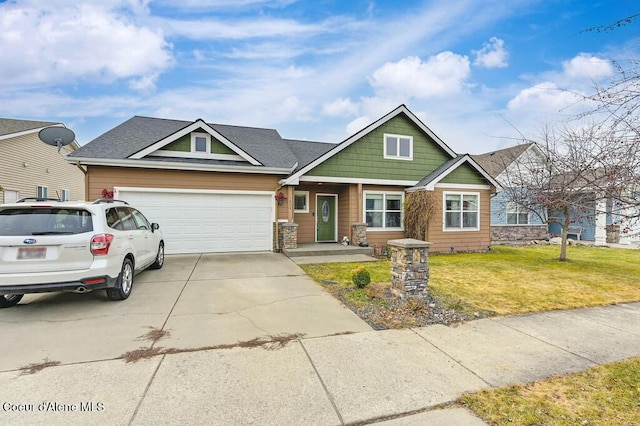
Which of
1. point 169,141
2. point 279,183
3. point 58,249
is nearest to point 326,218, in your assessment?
point 279,183

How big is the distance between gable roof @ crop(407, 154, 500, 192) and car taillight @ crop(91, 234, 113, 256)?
34.5 feet

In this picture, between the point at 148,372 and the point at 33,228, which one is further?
the point at 33,228

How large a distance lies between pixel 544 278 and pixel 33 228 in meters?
10.9

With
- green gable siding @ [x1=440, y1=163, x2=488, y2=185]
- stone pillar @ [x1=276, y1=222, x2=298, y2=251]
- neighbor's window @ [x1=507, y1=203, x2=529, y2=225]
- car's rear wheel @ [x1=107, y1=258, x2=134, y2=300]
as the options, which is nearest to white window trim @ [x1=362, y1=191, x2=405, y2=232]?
green gable siding @ [x1=440, y1=163, x2=488, y2=185]

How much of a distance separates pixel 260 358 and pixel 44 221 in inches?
155

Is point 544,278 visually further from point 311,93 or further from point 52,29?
point 52,29

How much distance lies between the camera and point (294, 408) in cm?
243

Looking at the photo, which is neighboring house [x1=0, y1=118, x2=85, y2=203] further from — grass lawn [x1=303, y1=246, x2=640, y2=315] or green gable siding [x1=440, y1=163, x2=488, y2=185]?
green gable siding [x1=440, y1=163, x2=488, y2=185]

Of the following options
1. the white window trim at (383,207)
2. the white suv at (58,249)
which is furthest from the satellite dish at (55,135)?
the white window trim at (383,207)

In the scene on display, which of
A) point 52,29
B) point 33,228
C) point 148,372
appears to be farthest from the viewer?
point 52,29

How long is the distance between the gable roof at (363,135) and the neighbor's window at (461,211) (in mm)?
2038

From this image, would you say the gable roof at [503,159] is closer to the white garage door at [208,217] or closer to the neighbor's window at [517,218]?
the neighbor's window at [517,218]

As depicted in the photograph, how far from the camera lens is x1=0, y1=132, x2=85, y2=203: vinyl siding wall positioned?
14.0m

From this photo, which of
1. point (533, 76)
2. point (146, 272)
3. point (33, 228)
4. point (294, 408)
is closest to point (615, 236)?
point (533, 76)
